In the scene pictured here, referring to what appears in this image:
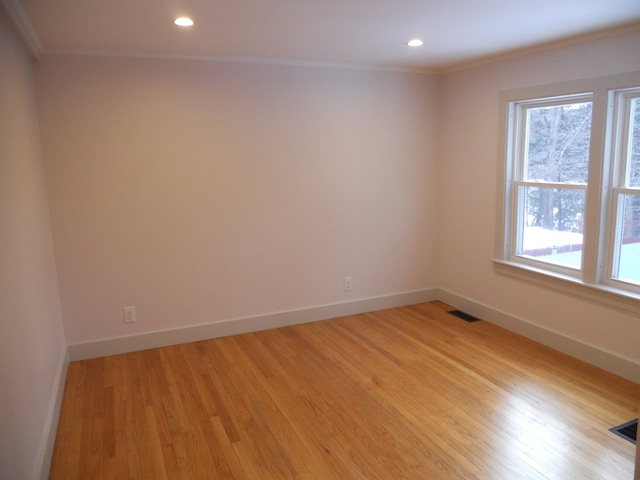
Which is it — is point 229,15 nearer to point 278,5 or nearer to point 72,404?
point 278,5

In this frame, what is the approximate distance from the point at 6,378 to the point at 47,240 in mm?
1717

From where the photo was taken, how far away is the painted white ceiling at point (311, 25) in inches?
98.4

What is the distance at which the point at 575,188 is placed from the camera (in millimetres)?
3539

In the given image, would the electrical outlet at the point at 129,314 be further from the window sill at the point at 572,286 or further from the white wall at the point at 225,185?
the window sill at the point at 572,286

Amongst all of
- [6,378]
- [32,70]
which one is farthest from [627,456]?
[32,70]

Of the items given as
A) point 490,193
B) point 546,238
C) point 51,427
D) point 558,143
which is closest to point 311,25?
point 558,143

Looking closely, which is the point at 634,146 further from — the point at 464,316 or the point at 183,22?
the point at 183,22

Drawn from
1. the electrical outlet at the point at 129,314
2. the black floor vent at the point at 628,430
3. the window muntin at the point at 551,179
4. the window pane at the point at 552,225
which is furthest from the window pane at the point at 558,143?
the electrical outlet at the point at 129,314

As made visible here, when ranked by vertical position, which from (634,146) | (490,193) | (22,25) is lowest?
(490,193)

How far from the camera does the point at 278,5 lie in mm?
2475

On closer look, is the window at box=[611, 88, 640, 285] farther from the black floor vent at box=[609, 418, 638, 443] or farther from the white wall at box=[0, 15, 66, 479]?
the white wall at box=[0, 15, 66, 479]

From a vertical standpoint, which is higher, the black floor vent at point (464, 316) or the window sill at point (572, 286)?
the window sill at point (572, 286)

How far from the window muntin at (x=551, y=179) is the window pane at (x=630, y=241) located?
1.01 ft

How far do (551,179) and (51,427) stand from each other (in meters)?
3.92
